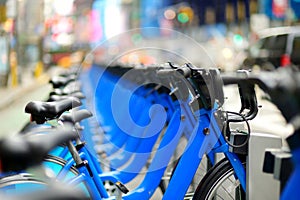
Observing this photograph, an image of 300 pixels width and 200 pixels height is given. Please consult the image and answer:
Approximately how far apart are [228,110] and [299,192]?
4.84 ft

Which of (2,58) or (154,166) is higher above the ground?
(154,166)


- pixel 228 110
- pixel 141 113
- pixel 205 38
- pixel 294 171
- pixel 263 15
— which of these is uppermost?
pixel 294 171

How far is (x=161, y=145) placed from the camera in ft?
12.6

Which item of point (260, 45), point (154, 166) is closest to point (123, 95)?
point (154, 166)

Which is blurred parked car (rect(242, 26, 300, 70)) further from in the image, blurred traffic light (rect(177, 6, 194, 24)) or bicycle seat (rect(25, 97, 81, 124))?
blurred traffic light (rect(177, 6, 194, 24))

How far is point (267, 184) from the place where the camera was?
2.75 metres

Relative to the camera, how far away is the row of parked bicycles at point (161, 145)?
1580mm

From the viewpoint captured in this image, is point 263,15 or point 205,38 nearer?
point 263,15

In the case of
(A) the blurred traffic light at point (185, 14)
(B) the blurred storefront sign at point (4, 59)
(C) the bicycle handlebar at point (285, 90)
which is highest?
(C) the bicycle handlebar at point (285, 90)

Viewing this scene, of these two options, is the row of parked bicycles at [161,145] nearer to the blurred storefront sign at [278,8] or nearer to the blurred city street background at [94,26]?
the blurred city street background at [94,26]

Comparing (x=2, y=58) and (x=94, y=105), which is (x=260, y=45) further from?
(x=94, y=105)

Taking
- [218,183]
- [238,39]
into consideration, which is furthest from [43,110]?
[238,39]

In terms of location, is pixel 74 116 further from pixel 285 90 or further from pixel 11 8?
pixel 11 8

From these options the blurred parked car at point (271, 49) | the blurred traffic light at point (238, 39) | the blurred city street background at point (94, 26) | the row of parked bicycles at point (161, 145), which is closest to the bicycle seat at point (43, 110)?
the row of parked bicycles at point (161, 145)
